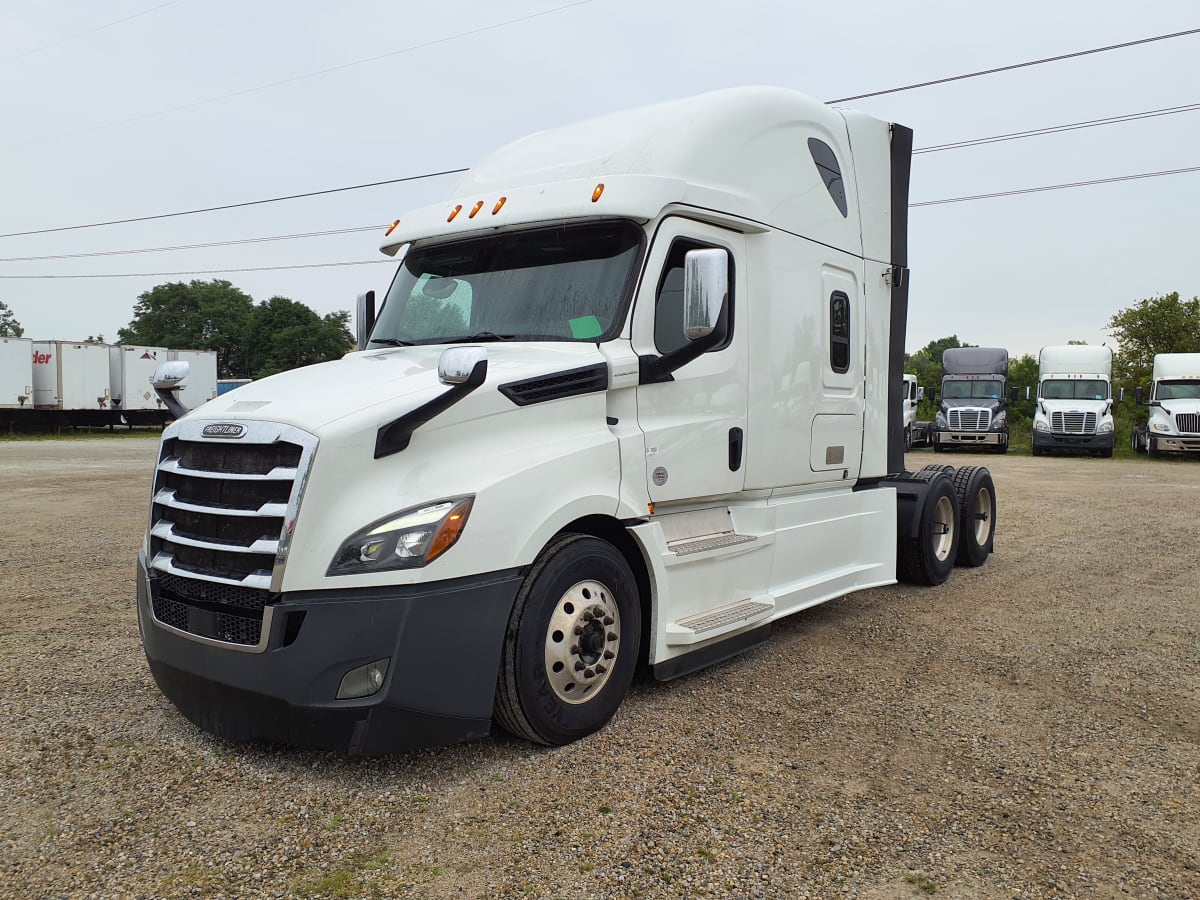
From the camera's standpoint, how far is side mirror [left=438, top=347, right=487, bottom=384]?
356 cm

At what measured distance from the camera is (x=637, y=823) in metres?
3.38

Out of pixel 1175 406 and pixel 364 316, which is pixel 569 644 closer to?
pixel 364 316

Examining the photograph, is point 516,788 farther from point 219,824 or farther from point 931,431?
point 931,431

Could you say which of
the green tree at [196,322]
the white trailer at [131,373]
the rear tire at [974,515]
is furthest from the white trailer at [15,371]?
the green tree at [196,322]

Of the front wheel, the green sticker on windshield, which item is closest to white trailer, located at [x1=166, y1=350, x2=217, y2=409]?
the green sticker on windshield

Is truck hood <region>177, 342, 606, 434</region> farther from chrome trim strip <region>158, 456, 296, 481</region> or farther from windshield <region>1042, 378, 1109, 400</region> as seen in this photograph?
windshield <region>1042, 378, 1109, 400</region>

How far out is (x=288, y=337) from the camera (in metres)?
81.5

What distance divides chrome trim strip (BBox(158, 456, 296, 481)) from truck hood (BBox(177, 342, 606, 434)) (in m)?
0.19

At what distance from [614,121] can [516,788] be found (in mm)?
3750

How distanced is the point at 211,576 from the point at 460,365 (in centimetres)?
136

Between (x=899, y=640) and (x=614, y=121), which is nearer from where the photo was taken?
(x=614, y=121)

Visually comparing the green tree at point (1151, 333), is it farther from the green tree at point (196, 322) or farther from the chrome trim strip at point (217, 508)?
the green tree at point (196, 322)

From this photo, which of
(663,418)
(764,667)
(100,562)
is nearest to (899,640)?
(764,667)

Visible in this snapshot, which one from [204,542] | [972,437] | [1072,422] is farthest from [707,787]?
[972,437]
